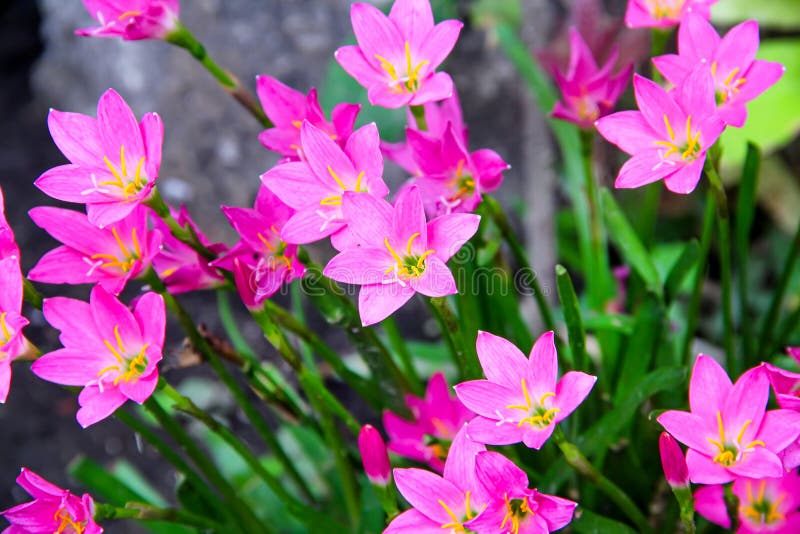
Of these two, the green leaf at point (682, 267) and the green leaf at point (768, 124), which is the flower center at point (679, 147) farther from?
the green leaf at point (768, 124)

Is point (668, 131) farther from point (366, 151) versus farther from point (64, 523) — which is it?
point (64, 523)

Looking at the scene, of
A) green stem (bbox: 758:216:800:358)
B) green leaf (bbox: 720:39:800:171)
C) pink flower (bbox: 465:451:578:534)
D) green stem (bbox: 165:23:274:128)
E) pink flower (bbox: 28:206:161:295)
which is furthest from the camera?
green leaf (bbox: 720:39:800:171)

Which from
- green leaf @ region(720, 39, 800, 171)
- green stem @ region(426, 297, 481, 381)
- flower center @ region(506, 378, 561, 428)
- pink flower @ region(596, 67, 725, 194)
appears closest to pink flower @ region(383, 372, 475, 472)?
green stem @ region(426, 297, 481, 381)

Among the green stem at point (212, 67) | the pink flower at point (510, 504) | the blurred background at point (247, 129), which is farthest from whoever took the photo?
the blurred background at point (247, 129)

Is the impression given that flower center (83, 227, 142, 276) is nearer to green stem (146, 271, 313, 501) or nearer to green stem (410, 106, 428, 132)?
green stem (146, 271, 313, 501)

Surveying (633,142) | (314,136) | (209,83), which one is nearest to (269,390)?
(314,136)

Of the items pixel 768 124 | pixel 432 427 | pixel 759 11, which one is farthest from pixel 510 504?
pixel 759 11


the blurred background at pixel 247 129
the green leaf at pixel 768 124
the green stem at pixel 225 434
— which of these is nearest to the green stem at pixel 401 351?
the green stem at pixel 225 434

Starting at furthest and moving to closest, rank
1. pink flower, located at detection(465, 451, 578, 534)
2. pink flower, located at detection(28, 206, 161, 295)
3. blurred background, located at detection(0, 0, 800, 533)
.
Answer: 1. blurred background, located at detection(0, 0, 800, 533)
2. pink flower, located at detection(28, 206, 161, 295)
3. pink flower, located at detection(465, 451, 578, 534)
